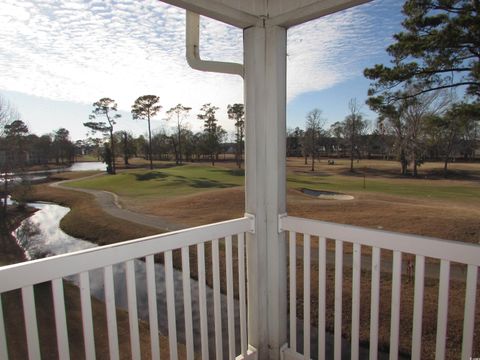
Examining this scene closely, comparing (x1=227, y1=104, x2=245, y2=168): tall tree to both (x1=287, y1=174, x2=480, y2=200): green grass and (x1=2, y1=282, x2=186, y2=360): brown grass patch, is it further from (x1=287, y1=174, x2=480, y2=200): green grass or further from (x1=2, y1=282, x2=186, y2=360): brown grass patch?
(x1=2, y1=282, x2=186, y2=360): brown grass patch

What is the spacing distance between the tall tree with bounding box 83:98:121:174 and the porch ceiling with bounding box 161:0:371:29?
0.65 metres

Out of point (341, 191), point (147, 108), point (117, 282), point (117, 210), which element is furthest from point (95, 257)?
point (341, 191)

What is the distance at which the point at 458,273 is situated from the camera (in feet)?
6.04

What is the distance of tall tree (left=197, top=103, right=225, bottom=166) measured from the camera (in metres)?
2.31

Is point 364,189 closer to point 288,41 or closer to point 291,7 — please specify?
point 288,41

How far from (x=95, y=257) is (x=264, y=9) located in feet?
5.64

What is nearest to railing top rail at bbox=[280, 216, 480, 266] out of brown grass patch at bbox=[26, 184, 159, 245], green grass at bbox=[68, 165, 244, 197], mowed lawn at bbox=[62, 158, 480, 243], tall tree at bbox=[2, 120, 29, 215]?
mowed lawn at bbox=[62, 158, 480, 243]

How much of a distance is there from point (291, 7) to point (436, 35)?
0.87 m

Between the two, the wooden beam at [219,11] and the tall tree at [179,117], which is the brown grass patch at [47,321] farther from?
the wooden beam at [219,11]

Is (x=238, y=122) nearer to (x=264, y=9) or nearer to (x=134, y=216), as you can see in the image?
(x=264, y=9)

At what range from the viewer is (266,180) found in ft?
6.53

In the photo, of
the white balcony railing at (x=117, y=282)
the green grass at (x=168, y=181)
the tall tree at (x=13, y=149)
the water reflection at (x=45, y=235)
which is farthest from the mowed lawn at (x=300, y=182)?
the white balcony railing at (x=117, y=282)

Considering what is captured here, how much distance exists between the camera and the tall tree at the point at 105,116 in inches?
65.3

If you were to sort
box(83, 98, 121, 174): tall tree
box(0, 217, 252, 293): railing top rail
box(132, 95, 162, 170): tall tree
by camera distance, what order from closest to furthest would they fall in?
box(0, 217, 252, 293): railing top rail → box(83, 98, 121, 174): tall tree → box(132, 95, 162, 170): tall tree
